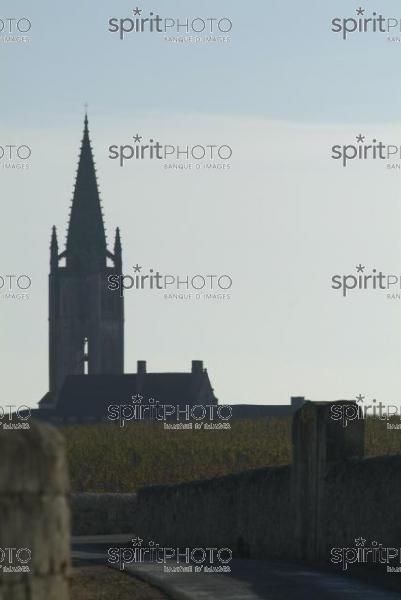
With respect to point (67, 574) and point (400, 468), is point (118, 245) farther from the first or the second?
point (67, 574)

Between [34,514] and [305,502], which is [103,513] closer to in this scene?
[305,502]

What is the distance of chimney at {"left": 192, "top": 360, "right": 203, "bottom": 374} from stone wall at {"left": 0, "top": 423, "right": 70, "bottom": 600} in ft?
480

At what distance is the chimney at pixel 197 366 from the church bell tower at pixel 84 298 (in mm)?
12602

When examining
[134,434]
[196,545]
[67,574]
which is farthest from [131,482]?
[67,574]

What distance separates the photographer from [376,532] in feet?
59.1

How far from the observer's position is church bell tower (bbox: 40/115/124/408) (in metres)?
165

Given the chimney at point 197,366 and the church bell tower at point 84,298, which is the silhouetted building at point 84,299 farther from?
the chimney at point 197,366

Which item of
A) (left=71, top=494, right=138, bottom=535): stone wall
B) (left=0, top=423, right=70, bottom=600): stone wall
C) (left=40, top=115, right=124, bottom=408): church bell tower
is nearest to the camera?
(left=0, top=423, right=70, bottom=600): stone wall

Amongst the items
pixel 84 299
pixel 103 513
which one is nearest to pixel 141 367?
pixel 84 299

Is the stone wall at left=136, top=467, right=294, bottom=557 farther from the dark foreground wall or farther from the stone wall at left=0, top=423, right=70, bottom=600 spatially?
the stone wall at left=0, top=423, right=70, bottom=600

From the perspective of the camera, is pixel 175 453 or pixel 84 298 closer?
pixel 175 453

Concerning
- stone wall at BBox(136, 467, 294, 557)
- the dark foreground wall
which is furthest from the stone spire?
the dark foreground wall

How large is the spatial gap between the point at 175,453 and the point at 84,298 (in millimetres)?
122584

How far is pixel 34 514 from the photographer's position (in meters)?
6.77
